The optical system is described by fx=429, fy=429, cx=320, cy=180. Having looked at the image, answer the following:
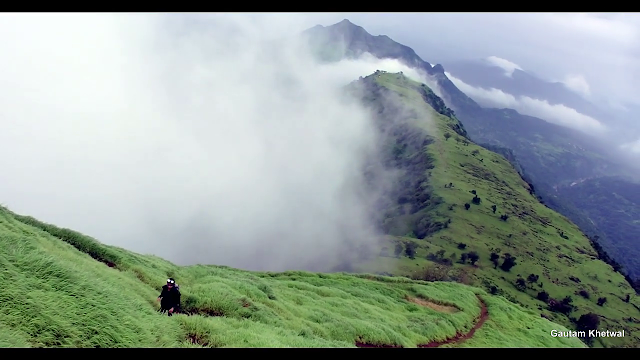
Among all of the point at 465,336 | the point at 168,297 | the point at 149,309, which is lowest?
the point at 149,309

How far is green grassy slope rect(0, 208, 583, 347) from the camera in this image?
1508 centimetres

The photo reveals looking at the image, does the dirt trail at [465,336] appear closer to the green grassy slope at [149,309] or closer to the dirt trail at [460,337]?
the dirt trail at [460,337]

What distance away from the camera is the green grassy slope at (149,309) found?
15078mm

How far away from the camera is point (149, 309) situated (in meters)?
20.3

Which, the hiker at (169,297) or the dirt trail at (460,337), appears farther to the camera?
the dirt trail at (460,337)

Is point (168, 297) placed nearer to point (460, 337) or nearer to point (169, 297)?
point (169, 297)

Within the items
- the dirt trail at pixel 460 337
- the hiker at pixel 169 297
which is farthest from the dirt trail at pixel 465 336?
the hiker at pixel 169 297

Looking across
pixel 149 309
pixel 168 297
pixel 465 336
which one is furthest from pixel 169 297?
pixel 465 336

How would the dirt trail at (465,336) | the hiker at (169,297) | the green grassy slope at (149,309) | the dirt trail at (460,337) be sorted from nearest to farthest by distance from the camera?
the green grassy slope at (149,309) → the hiker at (169,297) → the dirt trail at (460,337) → the dirt trail at (465,336)

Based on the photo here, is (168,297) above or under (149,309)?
above

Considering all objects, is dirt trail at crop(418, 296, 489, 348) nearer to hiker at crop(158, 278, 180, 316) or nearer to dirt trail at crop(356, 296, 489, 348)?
dirt trail at crop(356, 296, 489, 348)

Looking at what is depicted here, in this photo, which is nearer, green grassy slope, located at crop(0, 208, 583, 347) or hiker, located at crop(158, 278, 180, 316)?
green grassy slope, located at crop(0, 208, 583, 347)

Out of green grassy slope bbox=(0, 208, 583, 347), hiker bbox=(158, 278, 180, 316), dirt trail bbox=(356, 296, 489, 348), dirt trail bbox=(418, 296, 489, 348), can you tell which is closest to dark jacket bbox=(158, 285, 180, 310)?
hiker bbox=(158, 278, 180, 316)
